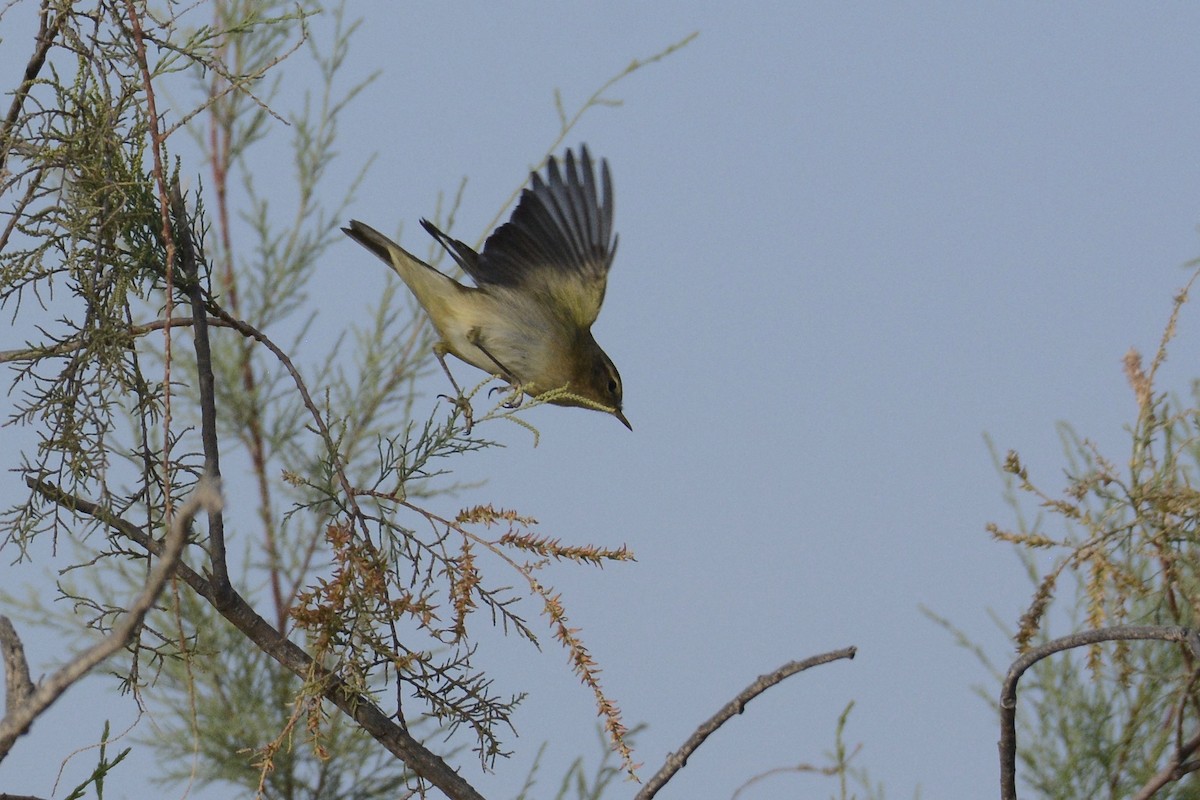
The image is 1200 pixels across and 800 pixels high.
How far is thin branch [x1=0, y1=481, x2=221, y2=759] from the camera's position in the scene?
1.07m

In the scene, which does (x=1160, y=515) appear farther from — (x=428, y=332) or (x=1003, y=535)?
(x=428, y=332)

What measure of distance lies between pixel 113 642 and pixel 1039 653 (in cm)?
116

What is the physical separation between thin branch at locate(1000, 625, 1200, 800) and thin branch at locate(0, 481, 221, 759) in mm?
1117

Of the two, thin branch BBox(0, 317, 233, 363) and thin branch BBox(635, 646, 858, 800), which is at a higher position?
thin branch BBox(0, 317, 233, 363)

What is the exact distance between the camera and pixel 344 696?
192 cm

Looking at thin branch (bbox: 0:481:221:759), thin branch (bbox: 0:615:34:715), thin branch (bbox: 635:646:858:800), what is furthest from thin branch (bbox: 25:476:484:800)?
thin branch (bbox: 0:481:221:759)

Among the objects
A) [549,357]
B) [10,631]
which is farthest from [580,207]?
[10,631]

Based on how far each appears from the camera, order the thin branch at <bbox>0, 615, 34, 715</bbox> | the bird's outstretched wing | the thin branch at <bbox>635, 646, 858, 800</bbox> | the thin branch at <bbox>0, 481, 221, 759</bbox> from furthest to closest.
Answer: the bird's outstretched wing, the thin branch at <bbox>635, 646, 858, 800</bbox>, the thin branch at <bbox>0, 615, 34, 715</bbox>, the thin branch at <bbox>0, 481, 221, 759</bbox>

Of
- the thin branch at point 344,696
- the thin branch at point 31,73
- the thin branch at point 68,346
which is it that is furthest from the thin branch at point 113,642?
the thin branch at point 31,73

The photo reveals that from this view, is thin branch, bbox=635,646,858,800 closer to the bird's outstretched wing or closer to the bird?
the bird

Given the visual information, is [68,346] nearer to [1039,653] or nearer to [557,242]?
[1039,653]

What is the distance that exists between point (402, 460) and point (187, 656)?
430mm

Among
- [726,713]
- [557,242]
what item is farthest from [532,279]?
[726,713]

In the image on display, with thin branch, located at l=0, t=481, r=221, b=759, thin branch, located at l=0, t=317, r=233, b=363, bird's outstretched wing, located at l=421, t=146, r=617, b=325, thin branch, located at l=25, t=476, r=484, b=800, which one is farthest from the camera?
bird's outstretched wing, located at l=421, t=146, r=617, b=325
